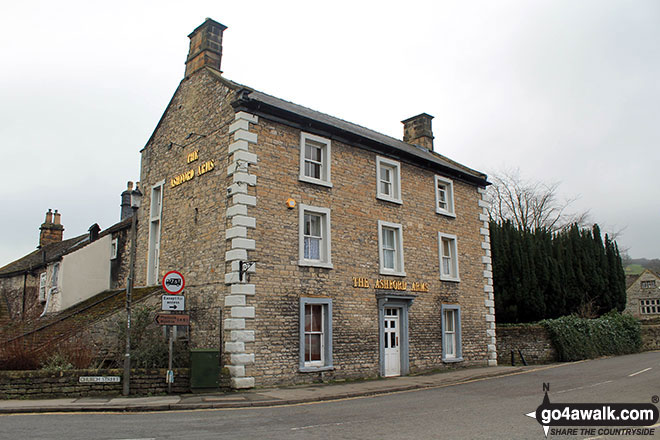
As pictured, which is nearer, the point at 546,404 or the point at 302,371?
the point at 546,404

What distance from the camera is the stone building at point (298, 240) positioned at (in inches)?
591

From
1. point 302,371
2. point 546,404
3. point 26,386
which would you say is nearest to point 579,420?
point 546,404

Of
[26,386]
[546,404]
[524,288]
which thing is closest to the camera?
[546,404]

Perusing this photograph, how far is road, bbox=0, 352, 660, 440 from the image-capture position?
27.6 ft

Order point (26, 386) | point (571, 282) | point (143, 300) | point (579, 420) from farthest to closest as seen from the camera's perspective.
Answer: point (571, 282) < point (143, 300) < point (26, 386) < point (579, 420)

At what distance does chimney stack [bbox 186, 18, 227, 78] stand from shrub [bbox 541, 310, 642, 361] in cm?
1872

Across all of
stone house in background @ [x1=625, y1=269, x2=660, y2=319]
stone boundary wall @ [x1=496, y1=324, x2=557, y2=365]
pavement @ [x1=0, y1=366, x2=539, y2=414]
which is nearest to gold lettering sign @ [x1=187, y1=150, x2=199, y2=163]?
pavement @ [x1=0, y1=366, x2=539, y2=414]

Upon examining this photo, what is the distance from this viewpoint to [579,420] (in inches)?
387

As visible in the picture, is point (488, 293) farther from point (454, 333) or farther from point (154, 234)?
point (154, 234)

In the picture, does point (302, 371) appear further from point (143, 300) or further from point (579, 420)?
point (579, 420)

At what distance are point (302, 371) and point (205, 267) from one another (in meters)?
4.23

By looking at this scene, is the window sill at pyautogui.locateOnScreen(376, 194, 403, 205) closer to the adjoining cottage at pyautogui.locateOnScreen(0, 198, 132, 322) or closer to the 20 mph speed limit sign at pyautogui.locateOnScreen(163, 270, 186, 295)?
the 20 mph speed limit sign at pyautogui.locateOnScreen(163, 270, 186, 295)

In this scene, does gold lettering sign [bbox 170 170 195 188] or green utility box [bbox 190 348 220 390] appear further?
gold lettering sign [bbox 170 170 195 188]
